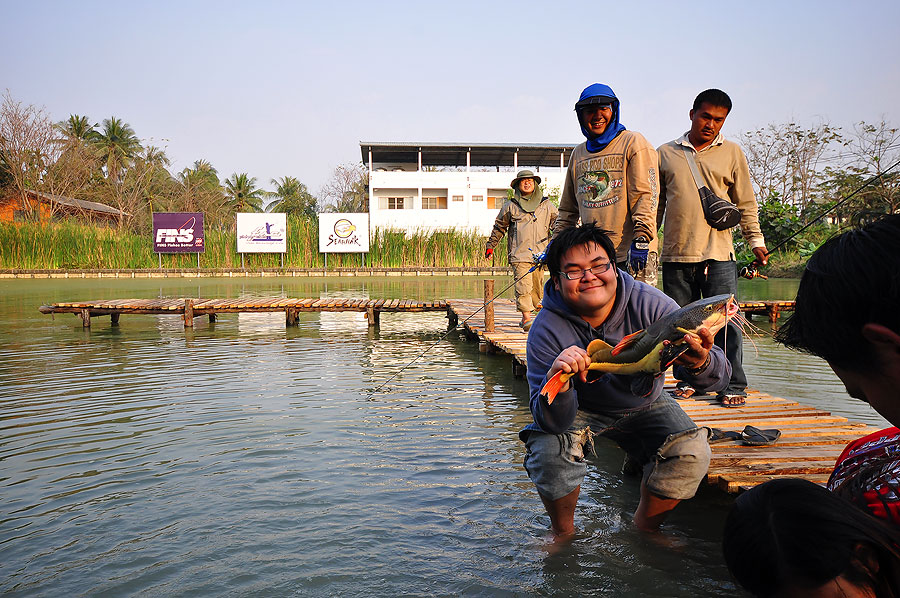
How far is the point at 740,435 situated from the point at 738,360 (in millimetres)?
1061

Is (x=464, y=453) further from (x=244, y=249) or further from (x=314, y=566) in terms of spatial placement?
(x=244, y=249)

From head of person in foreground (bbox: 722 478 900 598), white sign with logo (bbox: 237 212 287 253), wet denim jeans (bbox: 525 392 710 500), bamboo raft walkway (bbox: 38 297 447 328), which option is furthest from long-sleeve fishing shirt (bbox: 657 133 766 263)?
white sign with logo (bbox: 237 212 287 253)

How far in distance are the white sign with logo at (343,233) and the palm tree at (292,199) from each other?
2491 centimetres

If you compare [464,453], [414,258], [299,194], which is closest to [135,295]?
[414,258]

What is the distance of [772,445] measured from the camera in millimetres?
3779

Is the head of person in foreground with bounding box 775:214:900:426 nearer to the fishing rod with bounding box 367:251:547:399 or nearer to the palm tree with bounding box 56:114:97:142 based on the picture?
the fishing rod with bounding box 367:251:547:399

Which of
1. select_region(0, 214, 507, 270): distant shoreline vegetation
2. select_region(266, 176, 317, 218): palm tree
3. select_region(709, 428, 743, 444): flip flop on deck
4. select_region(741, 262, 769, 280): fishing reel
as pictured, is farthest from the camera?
select_region(266, 176, 317, 218): palm tree

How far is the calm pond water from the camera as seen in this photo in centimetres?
298

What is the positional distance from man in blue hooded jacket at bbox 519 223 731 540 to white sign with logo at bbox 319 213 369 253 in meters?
30.2

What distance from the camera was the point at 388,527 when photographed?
352 cm

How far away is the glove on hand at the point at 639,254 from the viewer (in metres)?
4.87

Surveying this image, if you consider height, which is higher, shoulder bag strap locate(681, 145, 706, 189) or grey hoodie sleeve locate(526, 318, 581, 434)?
shoulder bag strap locate(681, 145, 706, 189)

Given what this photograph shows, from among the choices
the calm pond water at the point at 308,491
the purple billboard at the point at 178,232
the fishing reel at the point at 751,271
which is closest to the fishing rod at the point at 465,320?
the calm pond water at the point at 308,491

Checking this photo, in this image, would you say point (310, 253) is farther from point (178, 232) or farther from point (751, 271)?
point (751, 271)
